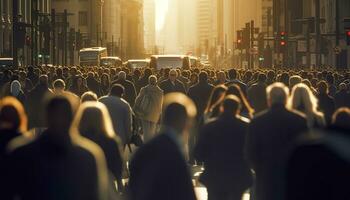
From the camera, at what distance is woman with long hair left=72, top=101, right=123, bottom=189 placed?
379 inches

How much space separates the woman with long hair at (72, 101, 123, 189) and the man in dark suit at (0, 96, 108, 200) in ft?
3.74

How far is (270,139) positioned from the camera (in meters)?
10.5

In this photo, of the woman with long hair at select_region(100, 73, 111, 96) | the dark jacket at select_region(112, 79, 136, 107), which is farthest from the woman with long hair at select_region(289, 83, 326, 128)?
the woman with long hair at select_region(100, 73, 111, 96)

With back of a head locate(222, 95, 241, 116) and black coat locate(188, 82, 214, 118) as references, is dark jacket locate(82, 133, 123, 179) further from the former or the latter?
black coat locate(188, 82, 214, 118)

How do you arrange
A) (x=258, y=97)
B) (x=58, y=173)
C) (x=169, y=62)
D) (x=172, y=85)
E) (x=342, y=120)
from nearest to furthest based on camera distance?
(x=58, y=173) < (x=342, y=120) < (x=258, y=97) < (x=172, y=85) < (x=169, y=62)

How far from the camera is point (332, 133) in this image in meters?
7.66

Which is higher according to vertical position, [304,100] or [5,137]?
[304,100]

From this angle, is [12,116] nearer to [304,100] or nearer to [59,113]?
[59,113]

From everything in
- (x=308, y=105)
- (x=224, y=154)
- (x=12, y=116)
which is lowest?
(x=224, y=154)

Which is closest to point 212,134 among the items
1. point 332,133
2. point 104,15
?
point 332,133

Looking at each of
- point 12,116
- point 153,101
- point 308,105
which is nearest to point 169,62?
point 153,101

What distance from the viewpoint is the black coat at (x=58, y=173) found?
7504mm

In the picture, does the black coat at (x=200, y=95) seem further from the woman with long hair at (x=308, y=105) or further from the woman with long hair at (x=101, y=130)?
the woman with long hair at (x=101, y=130)

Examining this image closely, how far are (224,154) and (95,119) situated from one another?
1.57m
